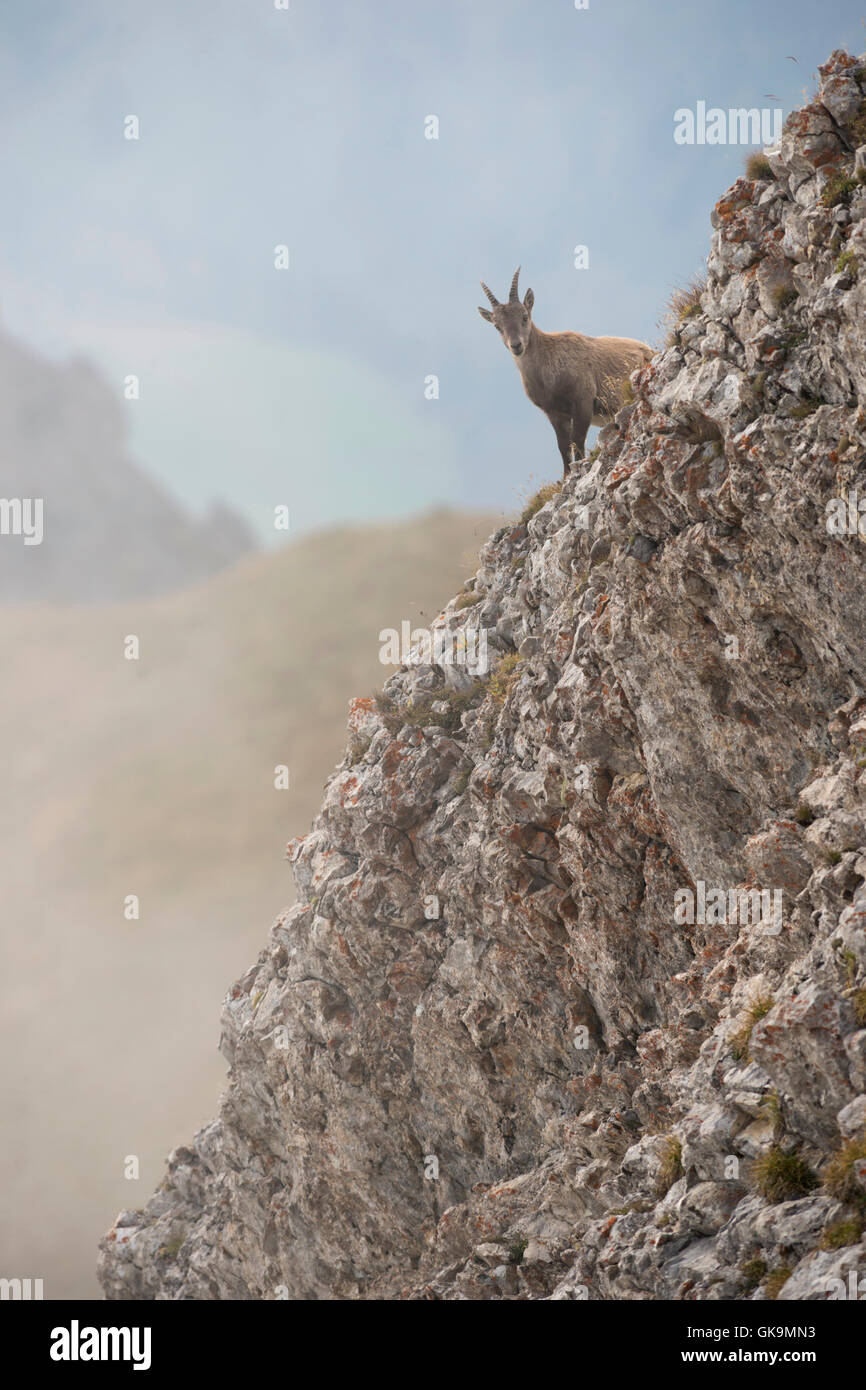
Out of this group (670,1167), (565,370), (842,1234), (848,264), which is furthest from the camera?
(565,370)

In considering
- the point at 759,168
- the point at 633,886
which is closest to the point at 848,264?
the point at 759,168

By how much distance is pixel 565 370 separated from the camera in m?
24.4

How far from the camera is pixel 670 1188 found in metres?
13.9

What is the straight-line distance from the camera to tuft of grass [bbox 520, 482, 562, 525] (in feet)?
82.1

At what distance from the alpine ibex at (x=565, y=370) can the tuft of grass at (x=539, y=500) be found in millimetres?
525

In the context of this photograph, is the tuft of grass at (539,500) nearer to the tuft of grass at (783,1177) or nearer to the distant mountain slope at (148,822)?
the tuft of grass at (783,1177)

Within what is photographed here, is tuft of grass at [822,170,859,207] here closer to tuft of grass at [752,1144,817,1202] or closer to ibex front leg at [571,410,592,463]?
ibex front leg at [571,410,592,463]

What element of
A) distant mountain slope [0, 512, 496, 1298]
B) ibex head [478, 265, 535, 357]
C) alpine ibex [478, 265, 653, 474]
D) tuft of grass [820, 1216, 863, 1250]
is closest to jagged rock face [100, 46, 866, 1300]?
tuft of grass [820, 1216, 863, 1250]

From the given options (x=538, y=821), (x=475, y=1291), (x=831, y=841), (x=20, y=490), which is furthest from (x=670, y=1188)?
(x=20, y=490)

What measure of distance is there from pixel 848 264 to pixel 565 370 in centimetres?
1086

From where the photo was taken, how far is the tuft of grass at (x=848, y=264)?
13.8 meters

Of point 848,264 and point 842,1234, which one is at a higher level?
point 848,264

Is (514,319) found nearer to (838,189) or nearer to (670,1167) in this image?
(838,189)
